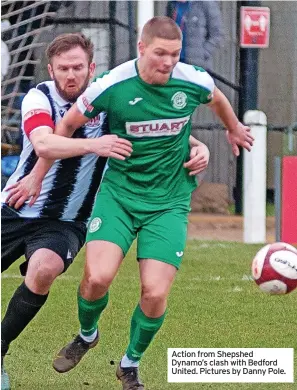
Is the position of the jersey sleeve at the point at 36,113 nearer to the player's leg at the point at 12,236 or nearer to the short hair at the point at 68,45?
the short hair at the point at 68,45

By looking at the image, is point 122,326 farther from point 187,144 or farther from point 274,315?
point 187,144

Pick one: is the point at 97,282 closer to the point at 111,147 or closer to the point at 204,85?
the point at 111,147

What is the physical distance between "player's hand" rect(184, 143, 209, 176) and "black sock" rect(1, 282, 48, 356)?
1.00 m

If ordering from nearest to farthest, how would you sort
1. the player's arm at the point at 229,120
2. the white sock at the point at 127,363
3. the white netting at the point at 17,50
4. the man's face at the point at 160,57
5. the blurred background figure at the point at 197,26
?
1. the man's face at the point at 160,57
2. the white sock at the point at 127,363
3. the player's arm at the point at 229,120
4. the white netting at the point at 17,50
5. the blurred background figure at the point at 197,26

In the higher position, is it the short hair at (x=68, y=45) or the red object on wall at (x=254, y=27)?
the short hair at (x=68, y=45)

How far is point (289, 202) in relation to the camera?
36.6 feet

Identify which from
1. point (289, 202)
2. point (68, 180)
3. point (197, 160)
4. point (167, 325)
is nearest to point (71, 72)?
point (68, 180)

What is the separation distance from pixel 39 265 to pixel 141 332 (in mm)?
618

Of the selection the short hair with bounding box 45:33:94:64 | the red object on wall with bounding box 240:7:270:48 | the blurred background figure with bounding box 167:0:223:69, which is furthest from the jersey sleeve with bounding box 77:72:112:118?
the blurred background figure with bounding box 167:0:223:69

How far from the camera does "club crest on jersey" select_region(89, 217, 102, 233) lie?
19.9ft

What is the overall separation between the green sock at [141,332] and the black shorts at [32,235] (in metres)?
0.47

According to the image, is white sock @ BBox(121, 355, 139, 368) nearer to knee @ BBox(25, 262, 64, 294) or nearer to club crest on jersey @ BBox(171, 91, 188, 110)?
knee @ BBox(25, 262, 64, 294)

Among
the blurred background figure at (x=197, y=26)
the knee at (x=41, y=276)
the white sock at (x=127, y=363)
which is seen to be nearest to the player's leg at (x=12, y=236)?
the knee at (x=41, y=276)

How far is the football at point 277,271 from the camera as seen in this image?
6.11 meters
